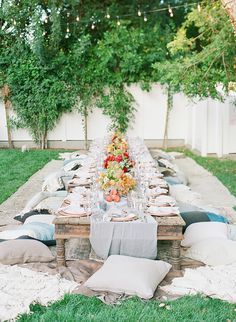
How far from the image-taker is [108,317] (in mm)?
2926

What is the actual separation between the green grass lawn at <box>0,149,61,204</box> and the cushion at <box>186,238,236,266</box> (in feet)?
12.0

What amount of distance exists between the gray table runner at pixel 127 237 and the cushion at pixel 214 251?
1.65 ft

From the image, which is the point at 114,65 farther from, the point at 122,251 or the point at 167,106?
the point at 122,251

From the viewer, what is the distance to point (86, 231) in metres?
3.72

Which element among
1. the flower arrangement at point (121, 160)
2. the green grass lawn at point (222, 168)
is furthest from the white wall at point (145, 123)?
the flower arrangement at point (121, 160)

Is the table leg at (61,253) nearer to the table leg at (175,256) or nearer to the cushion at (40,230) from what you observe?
the cushion at (40,230)

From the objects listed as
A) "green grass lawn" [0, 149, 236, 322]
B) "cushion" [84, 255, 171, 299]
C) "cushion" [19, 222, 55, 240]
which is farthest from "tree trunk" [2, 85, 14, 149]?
"green grass lawn" [0, 149, 236, 322]

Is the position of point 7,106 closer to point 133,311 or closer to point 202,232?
point 202,232

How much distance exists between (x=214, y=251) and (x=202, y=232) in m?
0.41

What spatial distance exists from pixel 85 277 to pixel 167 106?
991 cm

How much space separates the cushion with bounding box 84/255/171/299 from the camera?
326cm

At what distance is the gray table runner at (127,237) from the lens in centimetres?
366

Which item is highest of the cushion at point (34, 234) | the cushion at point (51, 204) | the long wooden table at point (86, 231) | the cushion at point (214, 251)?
the long wooden table at point (86, 231)

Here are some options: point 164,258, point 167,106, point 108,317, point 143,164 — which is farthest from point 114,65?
point 108,317
